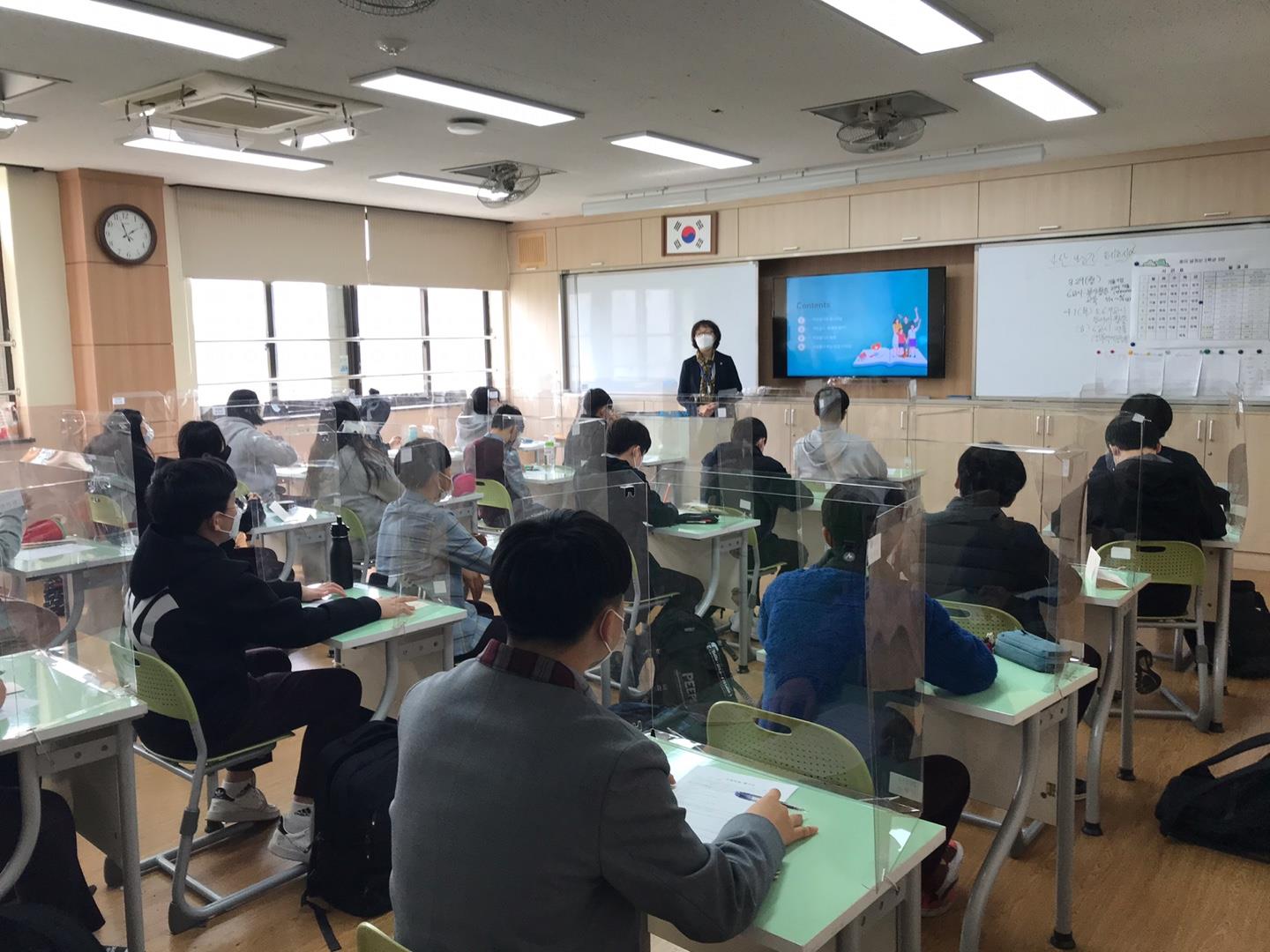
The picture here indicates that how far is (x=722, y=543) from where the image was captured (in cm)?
378

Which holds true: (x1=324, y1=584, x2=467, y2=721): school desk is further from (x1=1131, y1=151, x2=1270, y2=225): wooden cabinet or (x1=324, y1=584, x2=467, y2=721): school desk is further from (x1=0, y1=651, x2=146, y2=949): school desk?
(x1=1131, y1=151, x2=1270, y2=225): wooden cabinet

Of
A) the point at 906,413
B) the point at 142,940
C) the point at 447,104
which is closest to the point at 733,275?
the point at 906,413

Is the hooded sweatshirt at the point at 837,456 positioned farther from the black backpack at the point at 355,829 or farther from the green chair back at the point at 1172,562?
the black backpack at the point at 355,829

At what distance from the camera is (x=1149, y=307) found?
256 inches

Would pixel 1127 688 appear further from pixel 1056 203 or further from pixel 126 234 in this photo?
pixel 126 234

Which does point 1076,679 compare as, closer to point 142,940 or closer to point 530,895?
A: point 530,895

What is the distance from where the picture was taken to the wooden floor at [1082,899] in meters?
2.47

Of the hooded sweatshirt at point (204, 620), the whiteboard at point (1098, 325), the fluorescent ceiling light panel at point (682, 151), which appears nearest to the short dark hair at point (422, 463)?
the hooded sweatshirt at point (204, 620)

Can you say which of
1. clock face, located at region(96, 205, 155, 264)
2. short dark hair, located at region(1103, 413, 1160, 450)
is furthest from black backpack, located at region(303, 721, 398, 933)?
clock face, located at region(96, 205, 155, 264)

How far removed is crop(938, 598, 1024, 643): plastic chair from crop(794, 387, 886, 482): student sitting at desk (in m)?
2.48

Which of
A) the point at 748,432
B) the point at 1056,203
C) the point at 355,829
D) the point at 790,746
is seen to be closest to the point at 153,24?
the point at 355,829

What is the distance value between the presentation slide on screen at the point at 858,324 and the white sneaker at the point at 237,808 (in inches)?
237

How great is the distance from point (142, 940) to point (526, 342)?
8.02 metres

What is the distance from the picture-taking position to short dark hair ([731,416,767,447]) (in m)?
5.39
